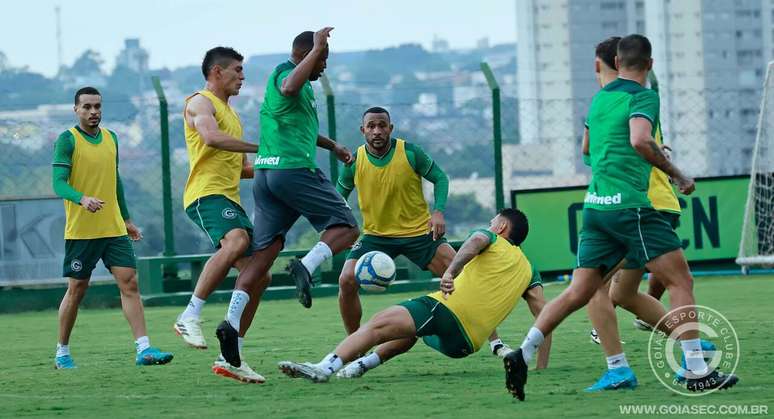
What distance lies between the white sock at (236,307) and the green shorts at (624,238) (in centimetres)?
246

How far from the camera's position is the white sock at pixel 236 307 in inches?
405

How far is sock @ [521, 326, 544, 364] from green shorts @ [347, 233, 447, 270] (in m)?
2.85

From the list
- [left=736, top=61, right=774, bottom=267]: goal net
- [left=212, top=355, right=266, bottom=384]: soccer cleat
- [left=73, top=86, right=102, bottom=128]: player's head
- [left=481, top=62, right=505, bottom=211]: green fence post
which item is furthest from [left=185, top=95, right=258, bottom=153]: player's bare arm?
[left=736, top=61, right=774, bottom=267]: goal net

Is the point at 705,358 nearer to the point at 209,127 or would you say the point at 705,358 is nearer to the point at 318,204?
the point at 318,204

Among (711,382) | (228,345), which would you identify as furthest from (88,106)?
(711,382)

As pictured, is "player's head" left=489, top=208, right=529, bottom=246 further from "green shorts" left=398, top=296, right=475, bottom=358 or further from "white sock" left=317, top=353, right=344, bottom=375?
"white sock" left=317, top=353, right=344, bottom=375

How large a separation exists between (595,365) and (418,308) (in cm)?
159

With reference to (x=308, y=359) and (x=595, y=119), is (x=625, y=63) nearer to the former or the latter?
(x=595, y=119)

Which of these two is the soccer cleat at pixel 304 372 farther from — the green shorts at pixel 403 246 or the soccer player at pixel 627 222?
the green shorts at pixel 403 246

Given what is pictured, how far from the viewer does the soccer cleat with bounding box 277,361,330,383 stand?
9.27 m

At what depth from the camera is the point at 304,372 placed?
9.36 metres

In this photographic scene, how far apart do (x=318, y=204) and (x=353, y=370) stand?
1.14m

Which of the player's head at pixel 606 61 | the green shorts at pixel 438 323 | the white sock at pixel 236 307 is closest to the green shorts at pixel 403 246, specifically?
the white sock at pixel 236 307

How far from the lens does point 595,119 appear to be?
9062 millimetres
